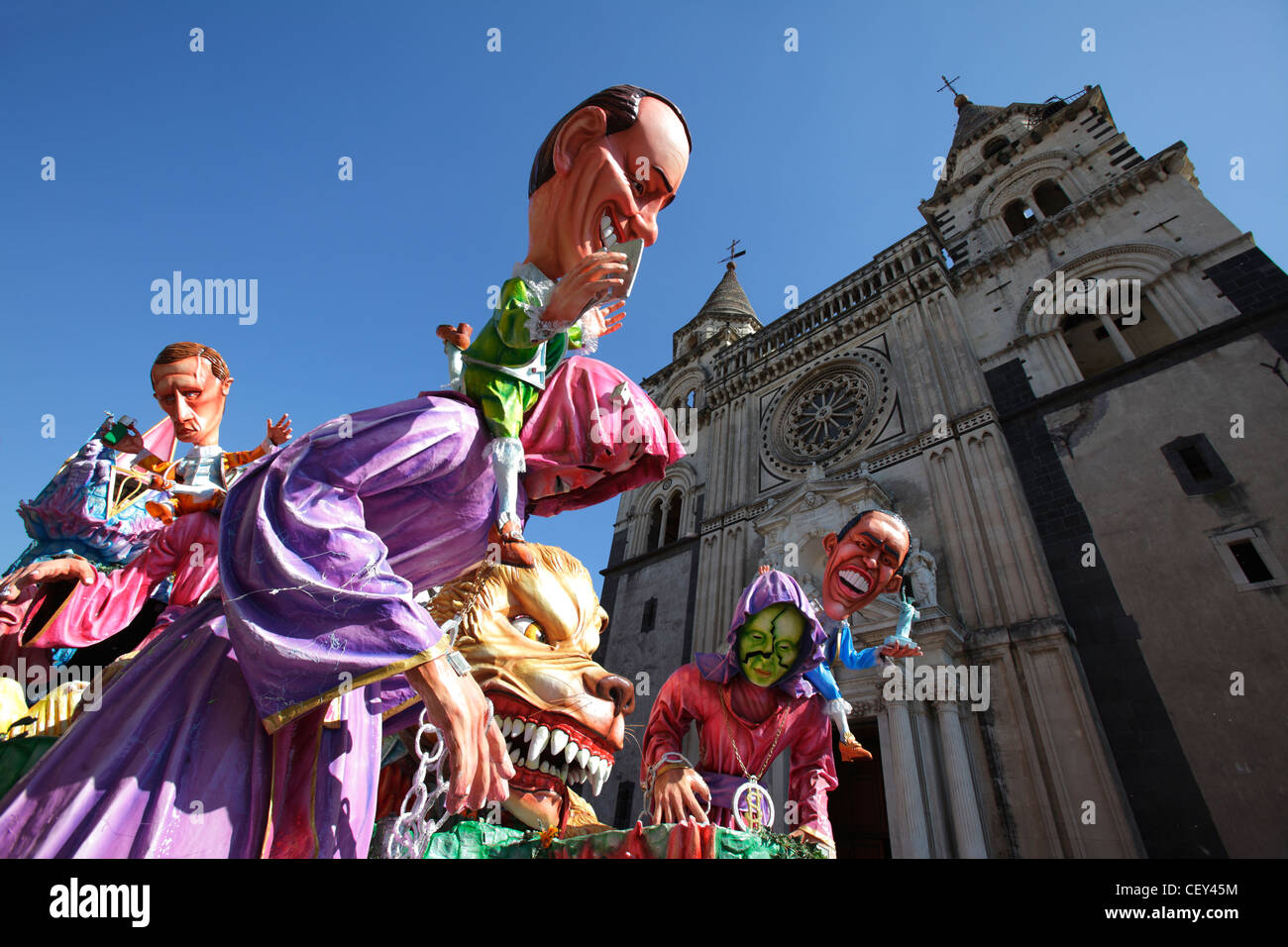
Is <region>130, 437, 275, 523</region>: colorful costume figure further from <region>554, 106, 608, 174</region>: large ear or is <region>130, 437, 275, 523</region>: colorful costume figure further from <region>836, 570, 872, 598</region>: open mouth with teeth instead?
<region>836, 570, 872, 598</region>: open mouth with teeth

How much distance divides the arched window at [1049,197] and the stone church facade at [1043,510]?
0.07 meters

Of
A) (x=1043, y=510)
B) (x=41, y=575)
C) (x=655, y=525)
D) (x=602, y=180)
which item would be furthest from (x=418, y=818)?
A: (x=655, y=525)

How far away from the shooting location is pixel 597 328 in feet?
7.43

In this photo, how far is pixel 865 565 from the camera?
3441mm

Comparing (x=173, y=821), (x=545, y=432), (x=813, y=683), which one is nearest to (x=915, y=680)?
(x=813, y=683)

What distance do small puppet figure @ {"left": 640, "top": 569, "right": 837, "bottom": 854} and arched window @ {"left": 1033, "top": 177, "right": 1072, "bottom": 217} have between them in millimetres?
15754

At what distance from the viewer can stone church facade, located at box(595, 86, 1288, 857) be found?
748 cm

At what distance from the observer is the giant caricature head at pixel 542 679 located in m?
2.19

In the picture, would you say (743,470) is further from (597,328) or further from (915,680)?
(597,328)

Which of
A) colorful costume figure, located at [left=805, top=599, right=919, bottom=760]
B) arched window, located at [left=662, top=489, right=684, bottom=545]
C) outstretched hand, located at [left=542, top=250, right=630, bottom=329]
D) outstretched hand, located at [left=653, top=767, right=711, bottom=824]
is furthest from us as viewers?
arched window, located at [left=662, top=489, right=684, bottom=545]

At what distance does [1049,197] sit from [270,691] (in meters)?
18.6

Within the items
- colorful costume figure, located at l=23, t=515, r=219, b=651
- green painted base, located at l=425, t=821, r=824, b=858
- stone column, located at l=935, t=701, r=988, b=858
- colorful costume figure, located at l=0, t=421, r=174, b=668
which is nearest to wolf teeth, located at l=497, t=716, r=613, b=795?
green painted base, located at l=425, t=821, r=824, b=858

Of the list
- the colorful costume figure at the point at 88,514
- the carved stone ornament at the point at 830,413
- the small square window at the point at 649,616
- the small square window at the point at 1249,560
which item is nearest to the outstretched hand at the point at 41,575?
the colorful costume figure at the point at 88,514

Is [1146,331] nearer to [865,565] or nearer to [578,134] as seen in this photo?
[865,565]
